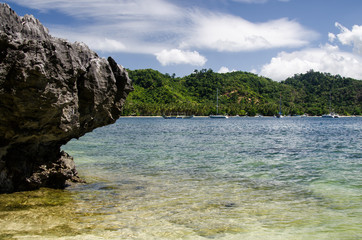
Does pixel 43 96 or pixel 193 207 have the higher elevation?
pixel 43 96

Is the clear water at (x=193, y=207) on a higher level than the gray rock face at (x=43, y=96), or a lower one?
lower

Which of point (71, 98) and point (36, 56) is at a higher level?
point (36, 56)

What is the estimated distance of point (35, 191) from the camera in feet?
29.8

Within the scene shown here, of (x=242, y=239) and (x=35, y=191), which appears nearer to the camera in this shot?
(x=242, y=239)

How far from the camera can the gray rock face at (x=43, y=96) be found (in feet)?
20.3

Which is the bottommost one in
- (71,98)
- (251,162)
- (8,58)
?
(251,162)

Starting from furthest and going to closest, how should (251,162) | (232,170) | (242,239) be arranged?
(251,162), (232,170), (242,239)

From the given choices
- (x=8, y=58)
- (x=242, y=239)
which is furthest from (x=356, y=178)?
(x=8, y=58)

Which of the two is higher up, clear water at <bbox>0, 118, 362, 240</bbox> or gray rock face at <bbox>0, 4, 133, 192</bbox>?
gray rock face at <bbox>0, 4, 133, 192</bbox>

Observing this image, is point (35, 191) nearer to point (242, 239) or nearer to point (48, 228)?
point (48, 228)

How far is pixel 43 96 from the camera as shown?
6547 millimetres

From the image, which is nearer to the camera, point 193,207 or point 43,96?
point 43,96

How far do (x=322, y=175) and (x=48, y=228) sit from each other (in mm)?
11542

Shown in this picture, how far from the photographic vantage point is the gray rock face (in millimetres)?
6188
